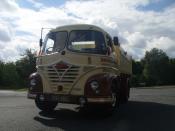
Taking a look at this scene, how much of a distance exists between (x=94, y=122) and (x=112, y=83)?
1626mm

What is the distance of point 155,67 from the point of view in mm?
106562

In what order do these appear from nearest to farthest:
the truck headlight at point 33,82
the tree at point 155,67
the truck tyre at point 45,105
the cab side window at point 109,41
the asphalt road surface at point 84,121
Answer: the asphalt road surface at point 84,121
the truck headlight at point 33,82
the truck tyre at point 45,105
the cab side window at point 109,41
the tree at point 155,67

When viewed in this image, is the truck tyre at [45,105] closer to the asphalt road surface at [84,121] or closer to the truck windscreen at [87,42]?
the asphalt road surface at [84,121]

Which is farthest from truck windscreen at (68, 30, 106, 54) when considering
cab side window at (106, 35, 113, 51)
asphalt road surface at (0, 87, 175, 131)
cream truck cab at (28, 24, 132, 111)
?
asphalt road surface at (0, 87, 175, 131)

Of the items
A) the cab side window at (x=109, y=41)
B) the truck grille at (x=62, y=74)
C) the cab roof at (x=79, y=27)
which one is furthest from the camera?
the cab side window at (x=109, y=41)

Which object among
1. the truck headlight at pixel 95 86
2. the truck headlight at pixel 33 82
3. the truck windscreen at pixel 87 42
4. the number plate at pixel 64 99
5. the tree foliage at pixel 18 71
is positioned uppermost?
the tree foliage at pixel 18 71

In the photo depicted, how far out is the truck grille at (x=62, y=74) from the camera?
461 inches

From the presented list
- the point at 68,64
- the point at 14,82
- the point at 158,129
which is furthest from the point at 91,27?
the point at 14,82

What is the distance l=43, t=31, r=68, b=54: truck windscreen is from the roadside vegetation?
5119 centimetres

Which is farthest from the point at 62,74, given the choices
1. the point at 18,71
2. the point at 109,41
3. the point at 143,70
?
the point at 143,70

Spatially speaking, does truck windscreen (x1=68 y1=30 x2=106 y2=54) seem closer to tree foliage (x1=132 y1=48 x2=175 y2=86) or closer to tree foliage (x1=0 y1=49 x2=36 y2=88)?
tree foliage (x1=0 y1=49 x2=36 y2=88)

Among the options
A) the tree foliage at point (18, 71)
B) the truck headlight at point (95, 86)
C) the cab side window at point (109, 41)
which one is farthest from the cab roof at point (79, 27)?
the tree foliage at point (18, 71)

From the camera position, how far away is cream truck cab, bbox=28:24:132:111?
37.5 feet

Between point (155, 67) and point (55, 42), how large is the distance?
95808mm
